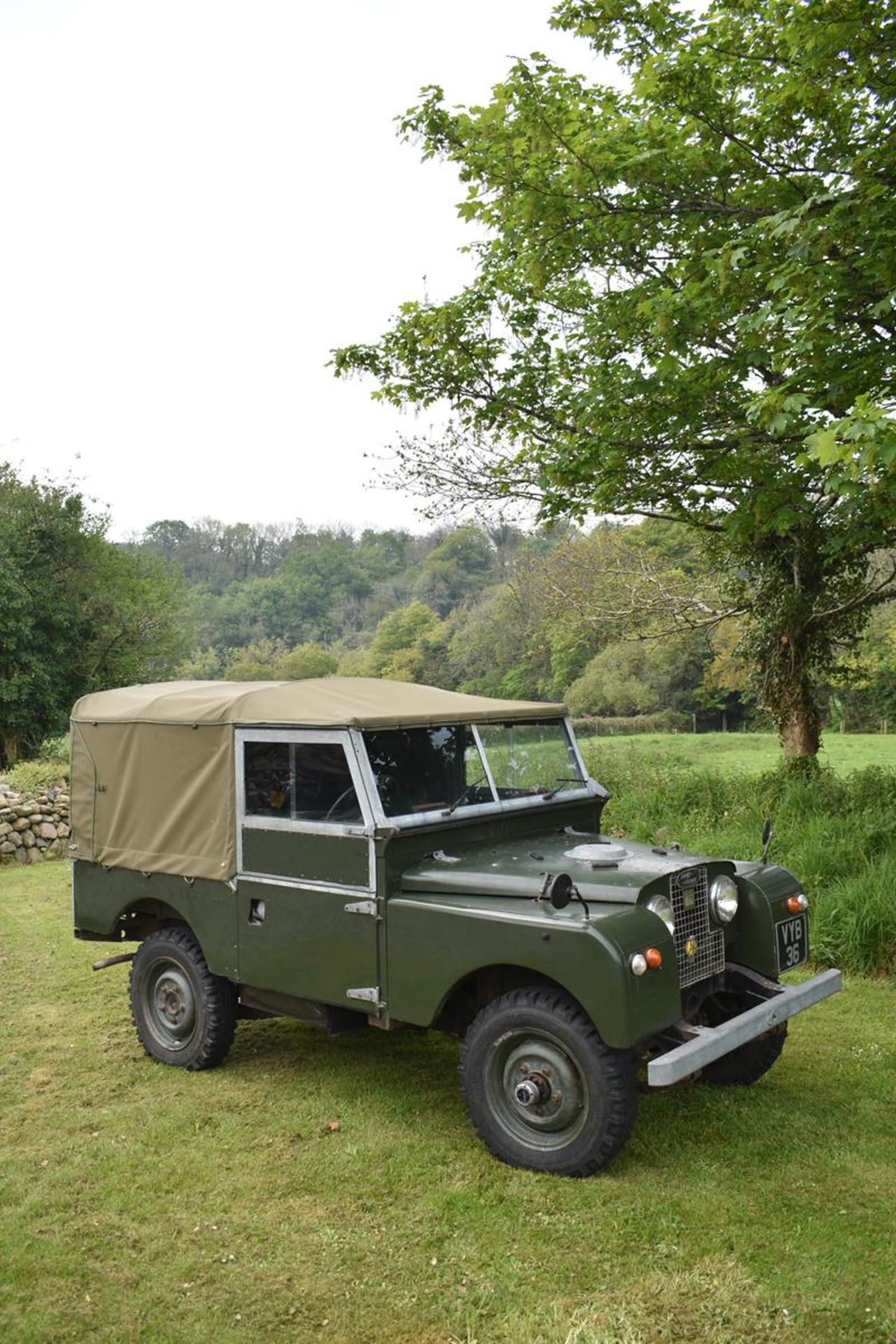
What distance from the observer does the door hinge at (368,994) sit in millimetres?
4910

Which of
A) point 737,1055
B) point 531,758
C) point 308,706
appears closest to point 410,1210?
point 737,1055

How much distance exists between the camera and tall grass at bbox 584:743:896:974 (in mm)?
7609

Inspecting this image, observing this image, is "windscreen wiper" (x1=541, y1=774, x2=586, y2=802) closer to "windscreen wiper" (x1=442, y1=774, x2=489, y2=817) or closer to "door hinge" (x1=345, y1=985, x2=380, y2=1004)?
"windscreen wiper" (x1=442, y1=774, x2=489, y2=817)

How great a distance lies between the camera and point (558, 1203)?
417cm

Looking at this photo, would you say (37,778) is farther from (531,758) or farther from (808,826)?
(531,758)

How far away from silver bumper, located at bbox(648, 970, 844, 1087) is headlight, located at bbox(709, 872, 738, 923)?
0.43 m

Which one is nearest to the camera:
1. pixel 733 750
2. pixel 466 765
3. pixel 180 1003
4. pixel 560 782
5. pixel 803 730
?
pixel 466 765

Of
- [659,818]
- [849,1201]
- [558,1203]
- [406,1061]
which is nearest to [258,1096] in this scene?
[406,1061]

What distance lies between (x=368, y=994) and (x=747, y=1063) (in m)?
2.17

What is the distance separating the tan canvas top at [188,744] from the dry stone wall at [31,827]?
792 centimetres

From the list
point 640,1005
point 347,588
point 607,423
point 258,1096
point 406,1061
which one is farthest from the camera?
point 347,588

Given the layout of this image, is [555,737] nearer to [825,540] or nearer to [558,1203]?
[558,1203]

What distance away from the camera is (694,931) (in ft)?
15.6

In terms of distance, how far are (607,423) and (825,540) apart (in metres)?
4.30
